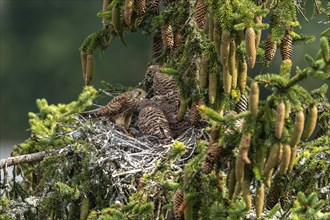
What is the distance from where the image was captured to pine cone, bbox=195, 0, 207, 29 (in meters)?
6.29

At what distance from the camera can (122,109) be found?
7004 mm

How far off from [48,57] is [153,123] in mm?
27108

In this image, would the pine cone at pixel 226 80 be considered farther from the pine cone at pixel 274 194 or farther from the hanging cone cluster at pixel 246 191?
the hanging cone cluster at pixel 246 191

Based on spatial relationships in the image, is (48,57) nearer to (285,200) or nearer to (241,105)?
(241,105)

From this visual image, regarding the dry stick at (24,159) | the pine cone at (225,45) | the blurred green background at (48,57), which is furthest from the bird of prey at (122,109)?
the blurred green background at (48,57)

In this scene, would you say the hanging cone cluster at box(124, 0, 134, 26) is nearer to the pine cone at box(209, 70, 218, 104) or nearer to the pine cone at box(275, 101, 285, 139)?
the pine cone at box(209, 70, 218, 104)

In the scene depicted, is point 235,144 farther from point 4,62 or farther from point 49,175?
point 4,62

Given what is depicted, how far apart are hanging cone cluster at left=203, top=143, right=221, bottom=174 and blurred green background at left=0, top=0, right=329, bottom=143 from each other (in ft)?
75.8

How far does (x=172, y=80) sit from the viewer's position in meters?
7.03

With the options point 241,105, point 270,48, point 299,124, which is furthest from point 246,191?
point 241,105

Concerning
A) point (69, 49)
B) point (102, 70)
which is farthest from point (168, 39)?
point (69, 49)

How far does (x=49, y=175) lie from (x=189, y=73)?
39.5 inches

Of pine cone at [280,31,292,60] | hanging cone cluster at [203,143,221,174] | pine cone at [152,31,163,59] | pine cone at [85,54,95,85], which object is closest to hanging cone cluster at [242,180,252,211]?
hanging cone cluster at [203,143,221,174]

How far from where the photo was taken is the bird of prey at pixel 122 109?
698 cm
